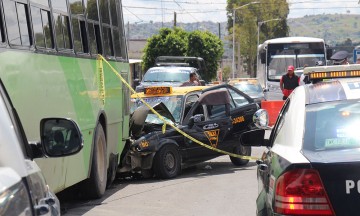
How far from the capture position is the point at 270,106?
77.5ft

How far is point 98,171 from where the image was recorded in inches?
441

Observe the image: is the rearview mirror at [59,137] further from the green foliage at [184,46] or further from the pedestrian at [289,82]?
the green foliage at [184,46]

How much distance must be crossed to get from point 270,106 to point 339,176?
19.3m

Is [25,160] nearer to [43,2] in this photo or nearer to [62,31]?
[43,2]

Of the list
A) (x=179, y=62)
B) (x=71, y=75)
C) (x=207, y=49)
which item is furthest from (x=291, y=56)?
(x=207, y=49)

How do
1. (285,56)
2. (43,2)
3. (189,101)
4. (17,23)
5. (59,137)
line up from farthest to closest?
(285,56) → (189,101) → (43,2) → (17,23) → (59,137)

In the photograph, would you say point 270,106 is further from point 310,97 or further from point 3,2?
point 310,97

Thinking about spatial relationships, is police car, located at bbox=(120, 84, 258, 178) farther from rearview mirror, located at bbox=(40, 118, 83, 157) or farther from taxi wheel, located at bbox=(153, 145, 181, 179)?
rearview mirror, located at bbox=(40, 118, 83, 157)

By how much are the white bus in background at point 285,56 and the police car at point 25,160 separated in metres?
27.1

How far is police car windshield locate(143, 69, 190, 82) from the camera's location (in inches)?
1010

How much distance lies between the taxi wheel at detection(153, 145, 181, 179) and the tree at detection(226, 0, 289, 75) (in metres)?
73.4

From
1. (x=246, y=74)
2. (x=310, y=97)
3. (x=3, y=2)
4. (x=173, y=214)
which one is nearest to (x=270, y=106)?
(x=173, y=214)

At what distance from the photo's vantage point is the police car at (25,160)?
3150 mm

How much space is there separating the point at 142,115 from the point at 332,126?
354 inches
